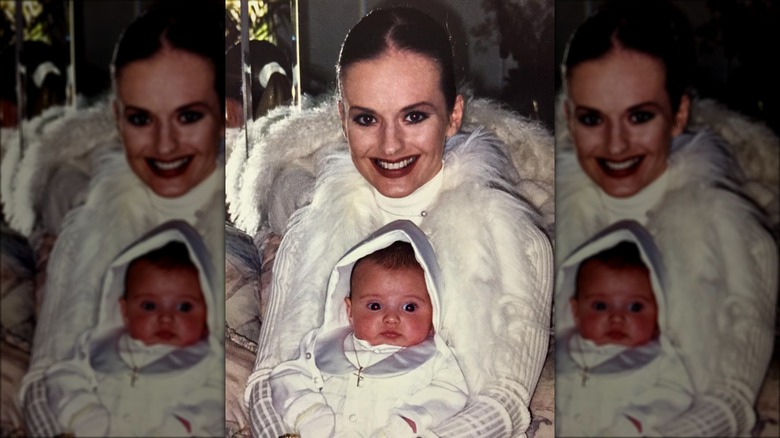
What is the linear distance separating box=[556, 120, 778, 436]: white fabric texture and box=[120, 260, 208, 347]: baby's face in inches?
43.9

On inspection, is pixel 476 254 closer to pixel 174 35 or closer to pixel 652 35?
pixel 652 35

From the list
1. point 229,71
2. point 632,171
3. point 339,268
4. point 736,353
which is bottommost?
point 736,353

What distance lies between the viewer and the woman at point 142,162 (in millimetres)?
2092

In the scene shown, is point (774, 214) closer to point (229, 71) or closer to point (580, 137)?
point (580, 137)

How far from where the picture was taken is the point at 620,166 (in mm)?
1955

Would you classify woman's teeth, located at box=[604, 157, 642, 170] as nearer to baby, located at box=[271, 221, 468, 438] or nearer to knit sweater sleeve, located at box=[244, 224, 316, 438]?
baby, located at box=[271, 221, 468, 438]

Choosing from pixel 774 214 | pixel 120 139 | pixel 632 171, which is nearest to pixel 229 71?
pixel 120 139

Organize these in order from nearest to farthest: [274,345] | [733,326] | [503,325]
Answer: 1. [733,326]
2. [503,325]
3. [274,345]

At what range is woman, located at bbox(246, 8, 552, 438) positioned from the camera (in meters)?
1.97

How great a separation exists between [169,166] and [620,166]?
110 centimetres

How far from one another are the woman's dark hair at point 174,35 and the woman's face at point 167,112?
2 centimetres

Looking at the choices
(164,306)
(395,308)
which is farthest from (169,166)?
(395,308)

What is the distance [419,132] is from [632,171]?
51 centimetres

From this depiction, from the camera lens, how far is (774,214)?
1862 millimetres
